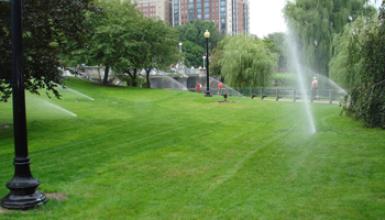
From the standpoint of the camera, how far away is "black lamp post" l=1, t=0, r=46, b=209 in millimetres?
7738

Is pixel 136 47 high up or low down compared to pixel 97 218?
up

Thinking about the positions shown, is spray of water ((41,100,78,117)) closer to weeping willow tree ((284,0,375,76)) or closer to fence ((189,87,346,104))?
fence ((189,87,346,104))

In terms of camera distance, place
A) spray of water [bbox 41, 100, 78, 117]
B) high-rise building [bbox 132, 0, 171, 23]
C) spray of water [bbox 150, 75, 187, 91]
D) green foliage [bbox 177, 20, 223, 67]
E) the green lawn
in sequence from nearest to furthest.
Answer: the green lawn < spray of water [bbox 41, 100, 78, 117] < spray of water [bbox 150, 75, 187, 91] < green foliage [bbox 177, 20, 223, 67] < high-rise building [bbox 132, 0, 171, 23]

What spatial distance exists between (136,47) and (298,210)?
1288 inches

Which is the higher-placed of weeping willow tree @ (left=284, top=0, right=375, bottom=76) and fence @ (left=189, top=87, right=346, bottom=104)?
weeping willow tree @ (left=284, top=0, right=375, bottom=76)

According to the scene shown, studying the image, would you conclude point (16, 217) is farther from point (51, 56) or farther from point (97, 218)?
point (51, 56)

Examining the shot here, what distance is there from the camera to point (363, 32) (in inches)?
792

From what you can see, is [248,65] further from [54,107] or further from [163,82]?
[54,107]

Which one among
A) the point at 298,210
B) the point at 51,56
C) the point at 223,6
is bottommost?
the point at 298,210

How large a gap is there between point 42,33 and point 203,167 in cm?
747

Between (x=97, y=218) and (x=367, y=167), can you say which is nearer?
(x=97, y=218)

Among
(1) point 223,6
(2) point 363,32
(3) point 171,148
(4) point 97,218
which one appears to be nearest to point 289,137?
(3) point 171,148

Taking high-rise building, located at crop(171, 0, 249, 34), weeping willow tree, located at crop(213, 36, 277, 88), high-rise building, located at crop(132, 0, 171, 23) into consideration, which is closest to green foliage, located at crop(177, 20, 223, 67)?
high-rise building, located at crop(171, 0, 249, 34)

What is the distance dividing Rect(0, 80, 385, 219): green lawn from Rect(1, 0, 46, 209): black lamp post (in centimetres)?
31
